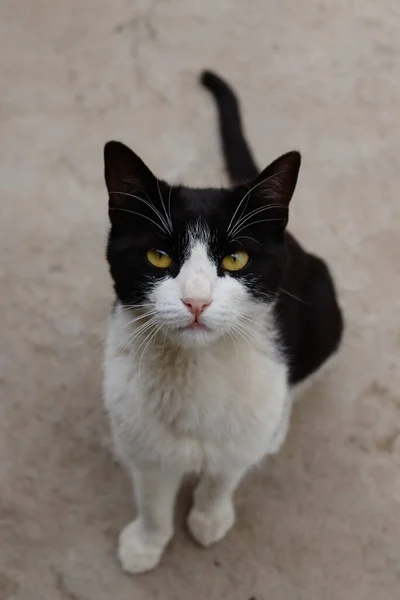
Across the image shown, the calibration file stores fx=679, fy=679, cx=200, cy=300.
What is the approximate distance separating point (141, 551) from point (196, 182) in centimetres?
89

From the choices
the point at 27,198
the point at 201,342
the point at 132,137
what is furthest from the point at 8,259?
the point at 201,342

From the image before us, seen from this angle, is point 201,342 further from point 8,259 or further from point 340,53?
point 340,53

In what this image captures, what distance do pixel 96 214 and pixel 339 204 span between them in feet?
1.99

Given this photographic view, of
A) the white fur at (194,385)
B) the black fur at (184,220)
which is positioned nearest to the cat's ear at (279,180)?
the black fur at (184,220)

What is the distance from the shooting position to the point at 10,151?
1756 millimetres

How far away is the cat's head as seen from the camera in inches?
32.9

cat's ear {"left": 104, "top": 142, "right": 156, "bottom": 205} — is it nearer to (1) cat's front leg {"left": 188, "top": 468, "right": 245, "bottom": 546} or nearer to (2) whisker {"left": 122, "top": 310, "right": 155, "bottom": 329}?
(2) whisker {"left": 122, "top": 310, "right": 155, "bottom": 329}

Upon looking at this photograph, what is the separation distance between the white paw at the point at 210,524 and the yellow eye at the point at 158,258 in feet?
1.91

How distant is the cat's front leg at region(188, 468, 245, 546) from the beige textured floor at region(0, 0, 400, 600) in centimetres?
3

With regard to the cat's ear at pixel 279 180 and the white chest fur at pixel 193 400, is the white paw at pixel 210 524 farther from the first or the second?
the cat's ear at pixel 279 180

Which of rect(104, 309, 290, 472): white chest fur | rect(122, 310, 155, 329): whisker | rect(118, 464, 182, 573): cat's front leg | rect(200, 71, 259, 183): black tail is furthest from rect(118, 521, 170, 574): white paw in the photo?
rect(200, 71, 259, 183): black tail

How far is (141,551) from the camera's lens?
1251 mm

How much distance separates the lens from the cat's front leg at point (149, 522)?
3.64 ft

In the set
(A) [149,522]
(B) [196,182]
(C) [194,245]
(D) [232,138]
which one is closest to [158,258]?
(C) [194,245]
